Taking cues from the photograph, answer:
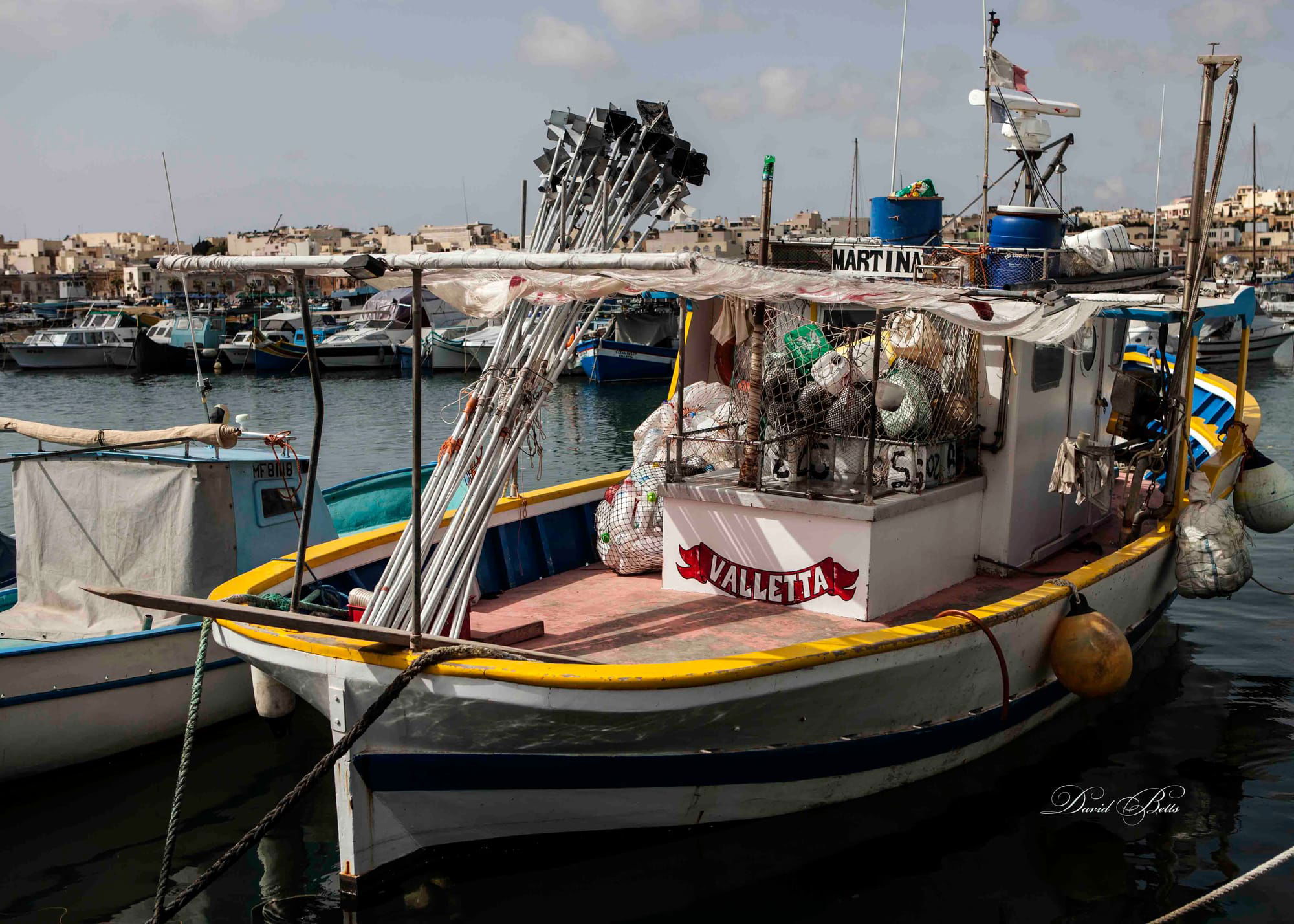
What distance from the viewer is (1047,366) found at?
845cm

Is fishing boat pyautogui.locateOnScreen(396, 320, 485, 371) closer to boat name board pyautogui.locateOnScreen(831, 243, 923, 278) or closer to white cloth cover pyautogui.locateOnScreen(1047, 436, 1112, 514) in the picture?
boat name board pyautogui.locateOnScreen(831, 243, 923, 278)

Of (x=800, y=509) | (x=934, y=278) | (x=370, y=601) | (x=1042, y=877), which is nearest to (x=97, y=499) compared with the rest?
(x=370, y=601)

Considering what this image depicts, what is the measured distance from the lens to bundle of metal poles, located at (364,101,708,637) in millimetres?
6203

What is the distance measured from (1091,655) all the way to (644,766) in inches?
125

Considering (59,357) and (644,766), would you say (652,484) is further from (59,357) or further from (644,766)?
(59,357)

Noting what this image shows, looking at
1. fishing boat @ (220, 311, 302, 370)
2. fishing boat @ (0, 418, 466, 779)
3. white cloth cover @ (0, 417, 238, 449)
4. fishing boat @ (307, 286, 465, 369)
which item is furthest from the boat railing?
fishing boat @ (220, 311, 302, 370)

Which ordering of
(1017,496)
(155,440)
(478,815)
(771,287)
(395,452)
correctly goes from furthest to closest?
(395,452) < (155,440) < (1017,496) < (478,815) < (771,287)

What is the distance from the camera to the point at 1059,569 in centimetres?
849

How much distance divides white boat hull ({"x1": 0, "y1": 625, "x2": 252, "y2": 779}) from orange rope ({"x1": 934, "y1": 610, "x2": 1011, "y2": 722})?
5.73 metres

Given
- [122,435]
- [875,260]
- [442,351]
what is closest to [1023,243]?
[875,260]

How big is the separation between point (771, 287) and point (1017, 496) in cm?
348

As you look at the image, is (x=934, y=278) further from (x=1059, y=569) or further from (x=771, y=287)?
(x=771, y=287)

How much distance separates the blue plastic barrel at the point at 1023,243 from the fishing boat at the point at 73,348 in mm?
49848

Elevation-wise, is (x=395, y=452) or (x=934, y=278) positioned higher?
(x=934, y=278)
